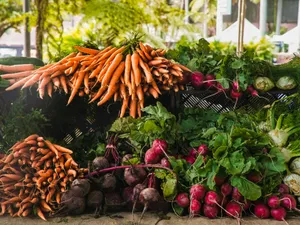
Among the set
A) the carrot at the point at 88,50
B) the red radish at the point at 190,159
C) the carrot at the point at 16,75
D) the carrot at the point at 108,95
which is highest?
the carrot at the point at 88,50

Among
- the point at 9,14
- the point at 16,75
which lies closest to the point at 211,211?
the point at 16,75

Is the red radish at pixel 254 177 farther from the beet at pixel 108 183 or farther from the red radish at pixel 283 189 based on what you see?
the beet at pixel 108 183

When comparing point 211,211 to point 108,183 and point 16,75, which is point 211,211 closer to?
point 108,183

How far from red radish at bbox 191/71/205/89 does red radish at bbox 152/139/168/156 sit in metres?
0.75

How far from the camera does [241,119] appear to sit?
117 inches

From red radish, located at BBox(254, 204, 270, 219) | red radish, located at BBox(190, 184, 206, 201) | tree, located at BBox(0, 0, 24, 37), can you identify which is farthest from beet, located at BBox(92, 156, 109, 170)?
tree, located at BBox(0, 0, 24, 37)

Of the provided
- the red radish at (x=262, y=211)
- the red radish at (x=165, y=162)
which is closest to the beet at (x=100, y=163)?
the red radish at (x=165, y=162)

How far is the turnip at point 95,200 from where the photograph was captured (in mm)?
2486

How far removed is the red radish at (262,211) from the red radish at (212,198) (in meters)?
0.25

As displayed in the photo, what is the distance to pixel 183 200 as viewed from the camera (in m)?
2.45

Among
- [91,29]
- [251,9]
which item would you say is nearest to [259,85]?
[91,29]

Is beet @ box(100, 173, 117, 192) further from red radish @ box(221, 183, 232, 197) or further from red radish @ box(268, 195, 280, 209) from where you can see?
red radish @ box(268, 195, 280, 209)

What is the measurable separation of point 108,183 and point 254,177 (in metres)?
0.93

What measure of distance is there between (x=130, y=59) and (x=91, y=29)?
7922 mm
